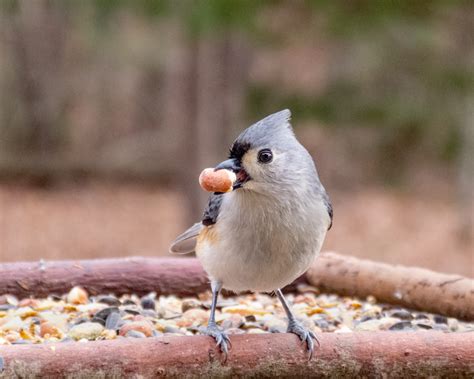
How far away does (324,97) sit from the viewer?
39.2 ft

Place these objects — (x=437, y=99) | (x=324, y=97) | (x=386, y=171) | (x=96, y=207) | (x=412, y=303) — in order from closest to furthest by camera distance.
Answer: (x=412, y=303), (x=324, y=97), (x=437, y=99), (x=96, y=207), (x=386, y=171)

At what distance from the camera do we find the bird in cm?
313

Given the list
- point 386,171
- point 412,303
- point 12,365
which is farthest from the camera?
point 386,171

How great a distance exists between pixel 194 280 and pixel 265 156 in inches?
57.9

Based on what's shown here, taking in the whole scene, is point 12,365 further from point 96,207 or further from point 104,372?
point 96,207

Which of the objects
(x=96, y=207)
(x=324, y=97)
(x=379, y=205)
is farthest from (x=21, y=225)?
(x=379, y=205)

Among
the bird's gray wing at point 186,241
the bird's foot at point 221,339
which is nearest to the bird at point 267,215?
the bird's foot at point 221,339

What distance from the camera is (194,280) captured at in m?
4.45

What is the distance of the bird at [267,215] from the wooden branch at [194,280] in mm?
957

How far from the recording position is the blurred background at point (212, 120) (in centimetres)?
1079

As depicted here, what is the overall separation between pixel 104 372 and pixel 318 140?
45.6 ft

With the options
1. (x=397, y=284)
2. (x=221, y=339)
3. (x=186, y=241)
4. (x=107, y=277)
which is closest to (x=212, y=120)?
(x=107, y=277)

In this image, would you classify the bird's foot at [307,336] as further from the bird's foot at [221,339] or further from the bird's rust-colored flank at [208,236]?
the bird's rust-colored flank at [208,236]

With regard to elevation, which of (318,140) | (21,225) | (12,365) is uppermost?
(12,365)
